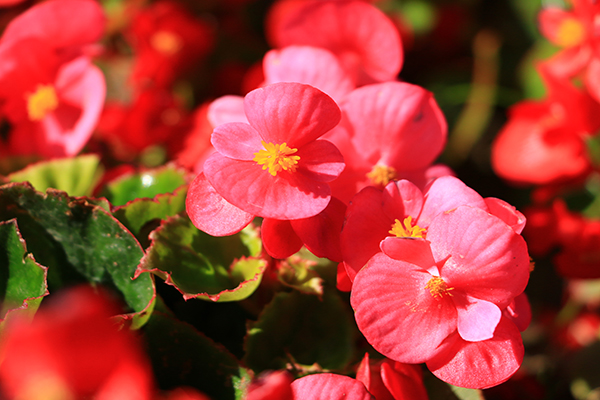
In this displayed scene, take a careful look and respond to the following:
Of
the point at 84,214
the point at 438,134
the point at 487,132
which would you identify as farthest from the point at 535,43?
the point at 84,214

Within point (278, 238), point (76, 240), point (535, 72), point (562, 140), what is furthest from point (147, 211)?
point (535, 72)

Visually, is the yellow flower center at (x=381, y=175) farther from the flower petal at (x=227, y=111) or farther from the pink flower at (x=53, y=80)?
the pink flower at (x=53, y=80)

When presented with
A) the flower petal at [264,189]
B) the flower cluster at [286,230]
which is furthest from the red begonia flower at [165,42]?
the flower petal at [264,189]

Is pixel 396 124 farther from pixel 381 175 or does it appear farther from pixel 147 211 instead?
pixel 147 211

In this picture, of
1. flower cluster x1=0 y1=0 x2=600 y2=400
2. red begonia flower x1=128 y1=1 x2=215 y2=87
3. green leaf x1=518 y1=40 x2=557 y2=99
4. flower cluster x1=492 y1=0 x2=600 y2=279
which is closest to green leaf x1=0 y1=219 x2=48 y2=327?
flower cluster x1=0 y1=0 x2=600 y2=400

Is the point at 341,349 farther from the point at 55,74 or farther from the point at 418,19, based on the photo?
the point at 418,19

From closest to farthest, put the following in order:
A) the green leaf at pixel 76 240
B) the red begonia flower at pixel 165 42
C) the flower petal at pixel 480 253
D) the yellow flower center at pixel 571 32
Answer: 1. the flower petal at pixel 480 253
2. the green leaf at pixel 76 240
3. the yellow flower center at pixel 571 32
4. the red begonia flower at pixel 165 42
